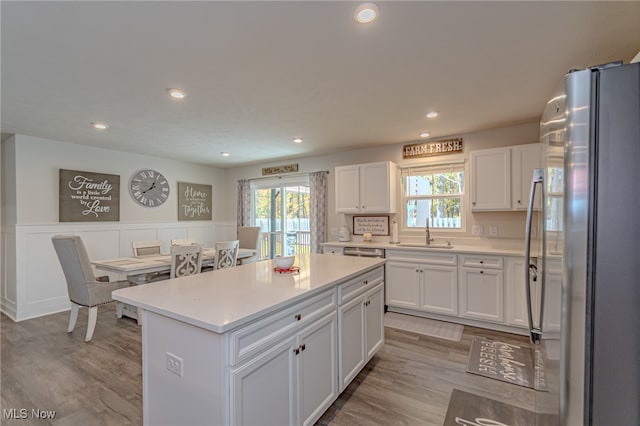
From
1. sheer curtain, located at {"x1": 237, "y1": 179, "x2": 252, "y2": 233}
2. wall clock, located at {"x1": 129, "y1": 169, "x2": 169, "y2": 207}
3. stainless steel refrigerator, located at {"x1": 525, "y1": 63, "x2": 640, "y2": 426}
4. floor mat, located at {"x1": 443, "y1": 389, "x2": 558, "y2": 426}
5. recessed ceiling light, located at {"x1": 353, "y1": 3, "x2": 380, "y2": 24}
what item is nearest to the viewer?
stainless steel refrigerator, located at {"x1": 525, "y1": 63, "x2": 640, "y2": 426}

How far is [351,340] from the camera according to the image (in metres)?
2.19

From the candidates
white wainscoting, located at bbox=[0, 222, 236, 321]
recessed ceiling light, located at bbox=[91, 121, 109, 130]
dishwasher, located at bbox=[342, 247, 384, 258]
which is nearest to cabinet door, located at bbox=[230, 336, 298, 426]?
dishwasher, located at bbox=[342, 247, 384, 258]

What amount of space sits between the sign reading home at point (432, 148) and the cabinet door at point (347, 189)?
2.65 feet

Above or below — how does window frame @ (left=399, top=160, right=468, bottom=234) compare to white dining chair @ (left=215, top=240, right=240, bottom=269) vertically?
above

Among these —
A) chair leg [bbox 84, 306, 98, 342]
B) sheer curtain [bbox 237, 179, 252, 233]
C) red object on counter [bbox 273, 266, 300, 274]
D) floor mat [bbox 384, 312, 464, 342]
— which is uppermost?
sheer curtain [bbox 237, 179, 252, 233]

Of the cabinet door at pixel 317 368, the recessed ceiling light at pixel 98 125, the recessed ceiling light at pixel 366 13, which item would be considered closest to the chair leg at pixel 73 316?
the recessed ceiling light at pixel 98 125

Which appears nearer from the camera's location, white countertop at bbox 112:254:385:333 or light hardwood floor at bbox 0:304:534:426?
white countertop at bbox 112:254:385:333

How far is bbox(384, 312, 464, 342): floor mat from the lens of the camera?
10.8 feet

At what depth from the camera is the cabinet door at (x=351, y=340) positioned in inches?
81.0

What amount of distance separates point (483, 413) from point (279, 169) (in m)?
4.82

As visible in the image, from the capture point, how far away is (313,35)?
1.79 metres

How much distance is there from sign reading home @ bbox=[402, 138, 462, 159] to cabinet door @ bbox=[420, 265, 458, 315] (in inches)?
65.4

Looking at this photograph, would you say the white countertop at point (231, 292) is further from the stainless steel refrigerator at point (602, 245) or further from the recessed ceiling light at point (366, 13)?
the recessed ceiling light at point (366, 13)

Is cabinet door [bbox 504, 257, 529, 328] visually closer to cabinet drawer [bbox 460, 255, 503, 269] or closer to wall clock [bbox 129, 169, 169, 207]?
cabinet drawer [bbox 460, 255, 503, 269]
